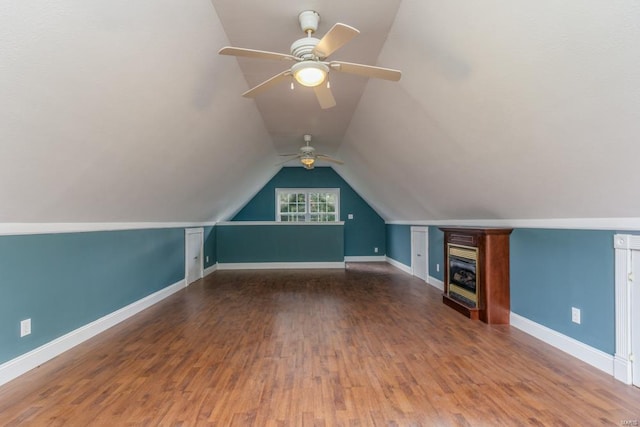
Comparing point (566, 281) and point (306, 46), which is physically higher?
point (306, 46)

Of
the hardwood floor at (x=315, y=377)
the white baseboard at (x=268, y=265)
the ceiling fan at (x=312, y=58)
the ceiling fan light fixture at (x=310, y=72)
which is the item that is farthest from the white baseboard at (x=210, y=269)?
the ceiling fan light fixture at (x=310, y=72)

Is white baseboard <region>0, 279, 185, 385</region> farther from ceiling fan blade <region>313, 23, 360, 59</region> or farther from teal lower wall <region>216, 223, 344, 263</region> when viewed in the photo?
teal lower wall <region>216, 223, 344, 263</region>

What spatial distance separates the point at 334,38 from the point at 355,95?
227cm

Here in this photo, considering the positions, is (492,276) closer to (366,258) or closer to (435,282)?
(435,282)

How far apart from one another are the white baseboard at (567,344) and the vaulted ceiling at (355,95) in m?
1.10

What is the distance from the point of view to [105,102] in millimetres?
2295

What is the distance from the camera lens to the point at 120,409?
2098 millimetres

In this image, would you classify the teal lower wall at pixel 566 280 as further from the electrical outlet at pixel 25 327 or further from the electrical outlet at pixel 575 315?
the electrical outlet at pixel 25 327

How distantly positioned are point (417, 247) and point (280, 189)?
14.6ft

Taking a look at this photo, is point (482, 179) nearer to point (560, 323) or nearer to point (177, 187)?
point (560, 323)

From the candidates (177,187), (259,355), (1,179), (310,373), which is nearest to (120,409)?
(259,355)

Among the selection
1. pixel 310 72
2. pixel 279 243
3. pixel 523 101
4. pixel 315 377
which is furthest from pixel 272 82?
pixel 279 243

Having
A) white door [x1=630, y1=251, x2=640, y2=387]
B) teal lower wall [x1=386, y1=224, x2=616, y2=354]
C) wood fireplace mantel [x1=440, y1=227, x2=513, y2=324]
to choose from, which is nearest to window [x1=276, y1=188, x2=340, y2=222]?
wood fireplace mantel [x1=440, y1=227, x2=513, y2=324]

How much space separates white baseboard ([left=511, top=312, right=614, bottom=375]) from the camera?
8.40ft
